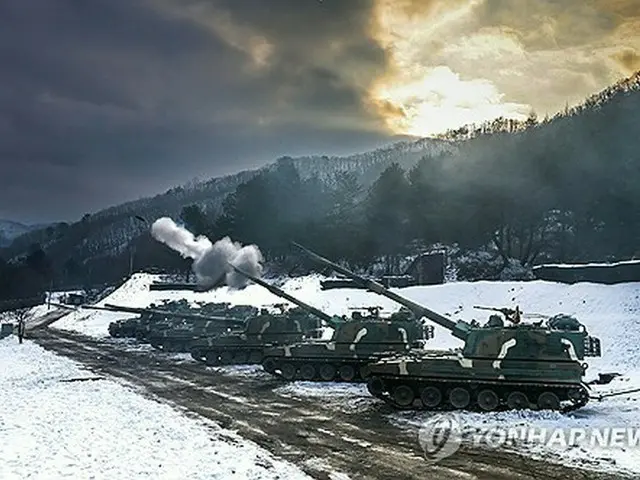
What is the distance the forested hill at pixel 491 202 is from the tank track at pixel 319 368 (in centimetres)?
2330

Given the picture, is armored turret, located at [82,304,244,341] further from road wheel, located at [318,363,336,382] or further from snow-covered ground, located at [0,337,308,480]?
snow-covered ground, located at [0,337,308,480]

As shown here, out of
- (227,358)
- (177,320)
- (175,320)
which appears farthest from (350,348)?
(175,320)

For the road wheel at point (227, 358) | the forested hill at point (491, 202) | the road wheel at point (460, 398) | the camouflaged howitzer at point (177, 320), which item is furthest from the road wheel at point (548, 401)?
the forested hill at point (491, 202)

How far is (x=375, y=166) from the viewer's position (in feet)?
447

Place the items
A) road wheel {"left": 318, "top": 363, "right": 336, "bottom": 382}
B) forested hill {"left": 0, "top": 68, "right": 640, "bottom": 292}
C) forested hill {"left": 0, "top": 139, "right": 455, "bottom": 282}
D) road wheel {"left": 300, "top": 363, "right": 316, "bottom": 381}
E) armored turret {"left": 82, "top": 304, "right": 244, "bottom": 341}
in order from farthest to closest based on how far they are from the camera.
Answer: forested hill {"left": 0, "top": 139, "right": 455, "bottom": 282}
forested hill {"left": 0, "top": 68, "right": 640, "bottom": 292}
armored turret {"left": 82, "top": 304, "right": 244, "bottom": 341}
road wheel {"left": 300, "top": 363, "right": 316, "bottom": 381}
road wheel {"left": 318, "top": 363, "right": 336, "bottom": 382}

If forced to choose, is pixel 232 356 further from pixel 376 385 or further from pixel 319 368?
pixel 376 385

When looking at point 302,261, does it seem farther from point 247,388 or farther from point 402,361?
point 402,361

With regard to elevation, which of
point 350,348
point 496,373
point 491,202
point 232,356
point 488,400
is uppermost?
point 491,202

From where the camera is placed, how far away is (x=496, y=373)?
16.3 meters

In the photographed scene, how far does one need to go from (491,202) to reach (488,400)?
29904mm

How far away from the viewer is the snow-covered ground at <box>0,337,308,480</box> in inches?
433

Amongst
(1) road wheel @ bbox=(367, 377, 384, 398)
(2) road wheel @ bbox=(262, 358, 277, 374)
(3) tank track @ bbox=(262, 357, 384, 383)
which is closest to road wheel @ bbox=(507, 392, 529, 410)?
(1) road wheel @ bbox=(367, 377, 384, 398)

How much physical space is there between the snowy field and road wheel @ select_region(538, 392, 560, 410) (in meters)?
0.37

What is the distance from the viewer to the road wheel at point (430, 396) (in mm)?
16766
